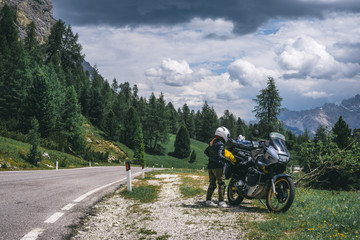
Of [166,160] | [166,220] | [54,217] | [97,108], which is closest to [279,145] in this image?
[166,220]

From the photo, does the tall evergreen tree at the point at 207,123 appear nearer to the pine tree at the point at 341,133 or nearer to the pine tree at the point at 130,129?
the pine tree at the point at 130,129

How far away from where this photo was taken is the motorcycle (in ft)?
19.5

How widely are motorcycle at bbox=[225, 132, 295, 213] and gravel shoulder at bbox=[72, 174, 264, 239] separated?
0.46 metres

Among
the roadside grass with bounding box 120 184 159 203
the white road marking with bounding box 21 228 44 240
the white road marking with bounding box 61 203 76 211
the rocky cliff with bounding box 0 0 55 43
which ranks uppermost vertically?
the rocky cliff with bounding box 0 0 55 43

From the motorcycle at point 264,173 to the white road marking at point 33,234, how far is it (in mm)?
4604

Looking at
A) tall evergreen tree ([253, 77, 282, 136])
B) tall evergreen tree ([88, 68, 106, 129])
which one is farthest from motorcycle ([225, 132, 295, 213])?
tall evergreen tree ([88, 68, 106, 129])

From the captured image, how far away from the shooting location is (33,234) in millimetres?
4332

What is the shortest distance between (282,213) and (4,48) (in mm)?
65891

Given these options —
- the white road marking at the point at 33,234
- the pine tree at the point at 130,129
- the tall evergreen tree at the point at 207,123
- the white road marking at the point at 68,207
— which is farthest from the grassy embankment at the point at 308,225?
the tall evergreen tree at the point at 207,123

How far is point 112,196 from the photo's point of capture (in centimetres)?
904

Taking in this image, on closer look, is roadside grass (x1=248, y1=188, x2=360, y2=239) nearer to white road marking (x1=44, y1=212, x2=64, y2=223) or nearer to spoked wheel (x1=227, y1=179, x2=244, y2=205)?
spoked wheel (x1=227, y1=179, x2=244, y2=205)

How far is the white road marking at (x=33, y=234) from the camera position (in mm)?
4155

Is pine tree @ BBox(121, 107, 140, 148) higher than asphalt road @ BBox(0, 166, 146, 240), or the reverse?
pine tree @ BBox(121, 107, 140, 148)

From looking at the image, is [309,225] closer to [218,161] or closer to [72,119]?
[218,161]
